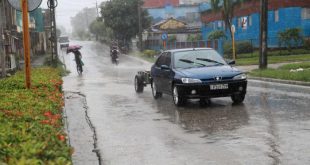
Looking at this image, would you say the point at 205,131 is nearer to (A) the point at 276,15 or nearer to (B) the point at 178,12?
(A) the point at 276,15

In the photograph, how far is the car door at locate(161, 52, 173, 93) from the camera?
1420 centimetres

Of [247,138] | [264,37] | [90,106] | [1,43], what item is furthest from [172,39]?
[247,138]

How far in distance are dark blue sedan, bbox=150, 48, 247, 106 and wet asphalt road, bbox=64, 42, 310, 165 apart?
0.34 metres

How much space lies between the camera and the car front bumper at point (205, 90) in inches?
509

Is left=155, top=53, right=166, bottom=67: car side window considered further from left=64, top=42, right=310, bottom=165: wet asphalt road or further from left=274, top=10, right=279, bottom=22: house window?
left=274, top=10, right=279, bottom=22: house window

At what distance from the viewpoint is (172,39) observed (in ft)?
242

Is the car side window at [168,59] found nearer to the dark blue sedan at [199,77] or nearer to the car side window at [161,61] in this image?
the dark blue sedan at [199,77]

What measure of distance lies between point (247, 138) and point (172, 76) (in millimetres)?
5508

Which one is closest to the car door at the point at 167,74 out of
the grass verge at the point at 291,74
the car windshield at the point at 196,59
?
the car windshield at the point at 196,59

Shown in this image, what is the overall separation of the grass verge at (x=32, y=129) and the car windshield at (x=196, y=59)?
4654 millimetres

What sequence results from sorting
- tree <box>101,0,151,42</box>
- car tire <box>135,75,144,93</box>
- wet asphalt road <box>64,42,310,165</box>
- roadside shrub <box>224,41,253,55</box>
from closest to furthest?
wet asphalt road <box>64,42,310,165</box>
car tire <box>135,75,144,93</box>
roadside shrub <box>224,41,253,55</box>
tree <box>101,0,151,42</box>

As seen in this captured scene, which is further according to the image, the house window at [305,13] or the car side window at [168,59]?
the house window at [305,13]

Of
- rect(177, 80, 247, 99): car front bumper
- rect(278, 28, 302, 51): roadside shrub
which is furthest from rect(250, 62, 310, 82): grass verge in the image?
rect(278, 28, 302, 51): roadside shrub

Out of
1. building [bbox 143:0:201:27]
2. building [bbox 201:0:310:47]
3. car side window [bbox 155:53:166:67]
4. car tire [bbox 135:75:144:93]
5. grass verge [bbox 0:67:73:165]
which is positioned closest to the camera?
grass verge [bbox 0:67:73:165]
